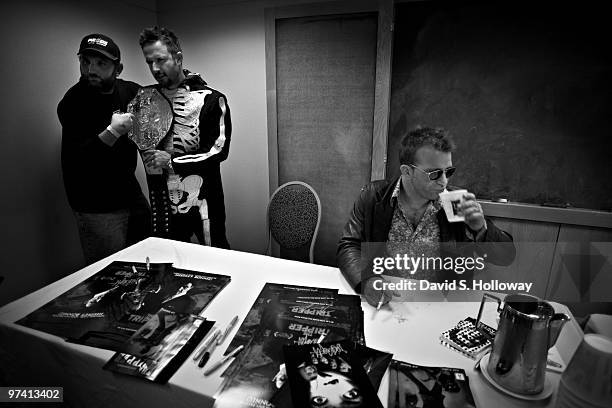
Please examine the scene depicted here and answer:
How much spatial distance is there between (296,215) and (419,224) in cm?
88

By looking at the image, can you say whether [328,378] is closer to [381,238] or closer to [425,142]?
[381,238]

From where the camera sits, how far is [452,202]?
4.08ft

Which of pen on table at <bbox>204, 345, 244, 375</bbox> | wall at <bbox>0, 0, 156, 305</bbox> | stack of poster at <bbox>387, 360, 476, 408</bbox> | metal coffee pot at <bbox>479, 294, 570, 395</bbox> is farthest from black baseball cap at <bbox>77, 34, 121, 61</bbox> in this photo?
metal coffee pot at <bbox>479, 294, 570, 395</bbox>

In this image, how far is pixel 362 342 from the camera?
0.94 meters

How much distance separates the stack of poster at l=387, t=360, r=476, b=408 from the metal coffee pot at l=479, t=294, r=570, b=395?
10 cm

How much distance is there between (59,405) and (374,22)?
278 cm

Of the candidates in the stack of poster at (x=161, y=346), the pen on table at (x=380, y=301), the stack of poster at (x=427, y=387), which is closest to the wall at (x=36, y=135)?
the stack of poster at (x=161, y=346)

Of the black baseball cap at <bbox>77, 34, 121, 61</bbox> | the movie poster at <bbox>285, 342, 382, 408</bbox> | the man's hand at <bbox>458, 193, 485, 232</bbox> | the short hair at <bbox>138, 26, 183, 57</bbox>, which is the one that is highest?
the short hair at <bbox>138, 26, 183, 57</bbox>

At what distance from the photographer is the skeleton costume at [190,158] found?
1.97 meters

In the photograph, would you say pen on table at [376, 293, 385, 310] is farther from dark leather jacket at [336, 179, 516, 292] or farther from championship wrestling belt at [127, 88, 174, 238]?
championship wrestling belt at [127, 88, 174, 238]

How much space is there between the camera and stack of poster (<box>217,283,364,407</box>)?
766 mm

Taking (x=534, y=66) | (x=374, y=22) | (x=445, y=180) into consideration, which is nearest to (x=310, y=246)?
(x=445, y=180)

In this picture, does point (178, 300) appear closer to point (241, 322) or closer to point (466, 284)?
point (241, 322)

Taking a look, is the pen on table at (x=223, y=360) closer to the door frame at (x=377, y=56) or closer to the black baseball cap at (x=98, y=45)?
the black baseball cap at (x=98, y=45)
